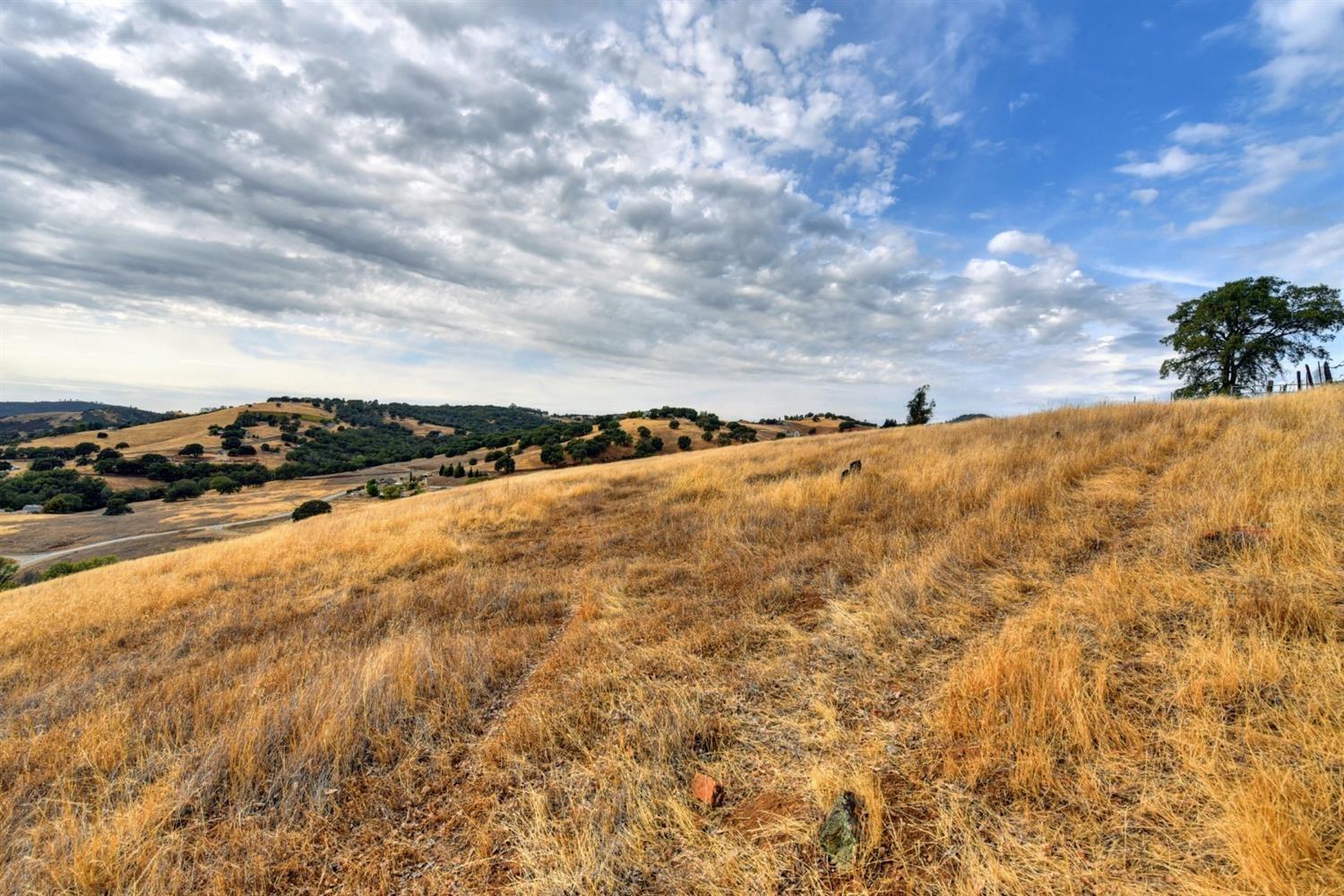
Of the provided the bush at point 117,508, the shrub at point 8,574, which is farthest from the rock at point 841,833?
the bush at point 117,508

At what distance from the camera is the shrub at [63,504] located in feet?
198

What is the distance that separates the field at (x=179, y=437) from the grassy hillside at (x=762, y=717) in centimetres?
11469

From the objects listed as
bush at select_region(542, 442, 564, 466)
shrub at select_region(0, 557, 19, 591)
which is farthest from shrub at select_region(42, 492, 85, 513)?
bush at select_region(542, 442, 564, 466)

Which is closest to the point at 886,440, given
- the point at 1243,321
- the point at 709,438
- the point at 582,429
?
the point at 1243,321

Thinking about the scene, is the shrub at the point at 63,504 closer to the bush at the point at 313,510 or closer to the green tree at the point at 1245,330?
the bush at the point at 313,510

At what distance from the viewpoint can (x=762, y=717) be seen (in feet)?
12.8

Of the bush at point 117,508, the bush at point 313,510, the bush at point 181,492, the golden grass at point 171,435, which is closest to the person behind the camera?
the bush at point 313,510

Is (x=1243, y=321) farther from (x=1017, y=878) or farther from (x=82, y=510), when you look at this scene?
(x=82, y=510)

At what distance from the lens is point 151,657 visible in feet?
20.6

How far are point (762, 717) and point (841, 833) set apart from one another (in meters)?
1.17

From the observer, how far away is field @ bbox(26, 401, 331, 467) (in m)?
98.2

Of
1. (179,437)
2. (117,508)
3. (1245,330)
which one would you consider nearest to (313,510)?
(117,508)

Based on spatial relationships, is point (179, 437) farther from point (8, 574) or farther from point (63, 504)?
point (8, 574)

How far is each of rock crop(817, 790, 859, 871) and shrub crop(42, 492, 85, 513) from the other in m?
94.3
